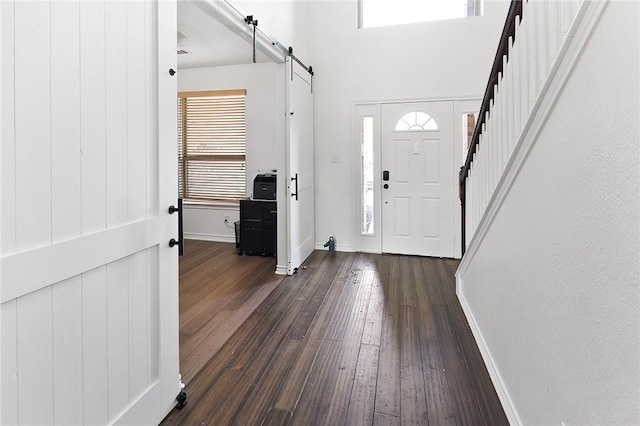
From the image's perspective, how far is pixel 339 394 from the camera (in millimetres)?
1980

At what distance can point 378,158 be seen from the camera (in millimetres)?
4871

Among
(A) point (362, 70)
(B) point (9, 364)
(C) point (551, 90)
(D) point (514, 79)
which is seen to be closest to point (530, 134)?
(C) point (551, 90)

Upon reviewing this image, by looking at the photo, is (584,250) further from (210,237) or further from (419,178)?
(210,237)

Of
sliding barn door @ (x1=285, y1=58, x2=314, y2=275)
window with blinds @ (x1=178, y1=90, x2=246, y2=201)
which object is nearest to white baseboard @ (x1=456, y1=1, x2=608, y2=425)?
sliding barn door @ (x1=285, y1=58, x2=314, y2=275)

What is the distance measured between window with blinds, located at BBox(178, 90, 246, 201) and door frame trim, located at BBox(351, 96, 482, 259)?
1734mm

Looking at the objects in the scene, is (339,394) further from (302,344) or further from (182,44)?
(182,44)

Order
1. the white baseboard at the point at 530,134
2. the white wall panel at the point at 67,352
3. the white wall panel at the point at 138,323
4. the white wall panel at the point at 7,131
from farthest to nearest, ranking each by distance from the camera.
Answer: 1. the white wall panel at the point at 138,323
2. the white wall panel at the point at 67,352
3. the white baseboard at the point at 530,134
4. the white wall panel at the point at 7,131

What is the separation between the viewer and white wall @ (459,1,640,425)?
0.91 meters

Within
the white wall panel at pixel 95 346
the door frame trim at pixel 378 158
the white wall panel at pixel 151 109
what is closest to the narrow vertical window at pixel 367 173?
the door frame trim at pixel 378 158

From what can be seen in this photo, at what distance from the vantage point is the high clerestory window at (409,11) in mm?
4590

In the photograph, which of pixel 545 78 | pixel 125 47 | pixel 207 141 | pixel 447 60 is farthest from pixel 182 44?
pixel 545 78

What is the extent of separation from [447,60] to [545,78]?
3.39 m

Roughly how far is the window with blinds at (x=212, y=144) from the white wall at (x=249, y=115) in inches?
5.2

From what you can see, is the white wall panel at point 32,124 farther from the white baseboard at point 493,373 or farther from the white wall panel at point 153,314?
the white baseboard at point 493,373
